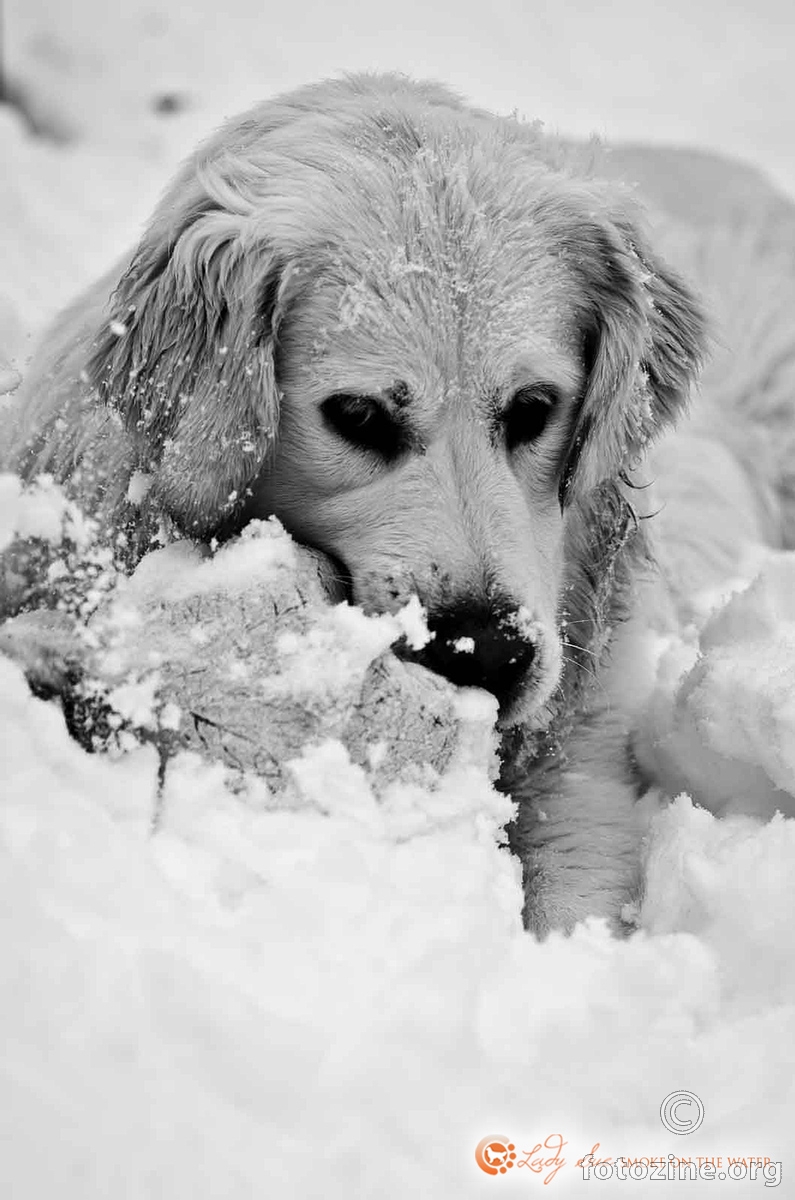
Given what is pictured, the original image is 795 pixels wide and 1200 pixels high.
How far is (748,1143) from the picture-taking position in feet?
6.63

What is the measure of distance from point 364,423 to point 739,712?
1.03m

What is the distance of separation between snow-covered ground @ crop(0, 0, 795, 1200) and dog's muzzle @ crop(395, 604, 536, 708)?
0.62 feet

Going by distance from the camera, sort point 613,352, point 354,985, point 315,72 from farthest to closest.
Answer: point 315,72 < point 613,352 < point 354,985

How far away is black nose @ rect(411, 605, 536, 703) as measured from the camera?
8.71ft

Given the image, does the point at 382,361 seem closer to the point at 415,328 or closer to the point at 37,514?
the point at 415,328

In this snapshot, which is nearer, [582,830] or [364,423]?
[364,423]

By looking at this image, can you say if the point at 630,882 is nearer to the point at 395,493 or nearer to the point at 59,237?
the point at 395,493

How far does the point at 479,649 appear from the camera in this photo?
269 cm

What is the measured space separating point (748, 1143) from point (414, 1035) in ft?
1.78

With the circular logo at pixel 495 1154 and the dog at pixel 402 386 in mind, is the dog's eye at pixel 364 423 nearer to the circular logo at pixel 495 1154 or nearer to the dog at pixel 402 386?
the dog at pixel 402 386

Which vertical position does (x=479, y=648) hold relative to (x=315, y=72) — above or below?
above

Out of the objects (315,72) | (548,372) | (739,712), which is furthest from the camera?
(315,72)

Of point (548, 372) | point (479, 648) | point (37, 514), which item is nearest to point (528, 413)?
point (548, 372)
